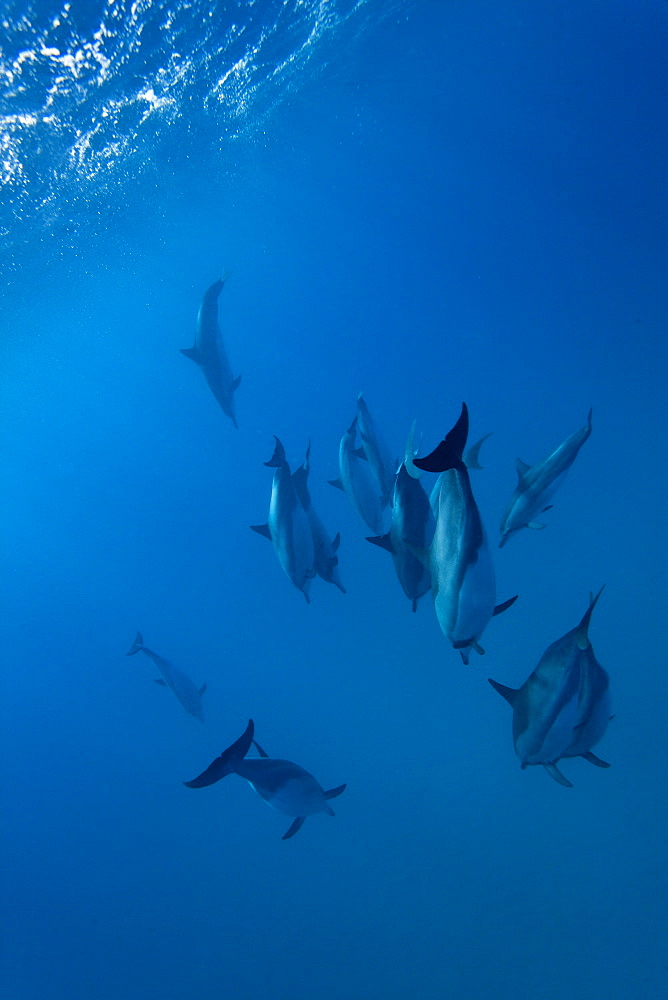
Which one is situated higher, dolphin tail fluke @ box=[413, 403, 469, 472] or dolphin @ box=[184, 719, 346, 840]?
dolphin tail fluke @ box=[413, 403, 469, 472]

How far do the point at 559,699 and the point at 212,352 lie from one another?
478 cm

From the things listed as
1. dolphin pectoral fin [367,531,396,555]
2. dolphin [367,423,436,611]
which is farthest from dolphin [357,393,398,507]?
dolphin pectoral fin [367,531,396,555]

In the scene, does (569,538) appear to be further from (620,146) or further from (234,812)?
(620,146)

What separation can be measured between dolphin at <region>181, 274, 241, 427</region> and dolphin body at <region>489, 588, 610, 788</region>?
4426 millimetres

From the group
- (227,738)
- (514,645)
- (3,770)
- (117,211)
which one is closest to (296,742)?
(227,738)

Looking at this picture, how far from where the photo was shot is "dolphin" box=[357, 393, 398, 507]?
4.56m

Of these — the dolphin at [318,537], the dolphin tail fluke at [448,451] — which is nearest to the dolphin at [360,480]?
the dolphin at [318,537]

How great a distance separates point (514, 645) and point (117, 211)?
1633 centimetres

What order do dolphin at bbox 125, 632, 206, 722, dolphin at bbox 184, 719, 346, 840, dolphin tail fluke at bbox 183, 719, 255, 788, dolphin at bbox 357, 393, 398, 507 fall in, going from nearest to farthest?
dolphin tail fluke at bbox 183, 719, 255, 788
dolphin at bbox 184, 719, 346, 840
dolphin at bbox 357, 393, 398, 507
dolphin at bbox 125, 632, 206, 722

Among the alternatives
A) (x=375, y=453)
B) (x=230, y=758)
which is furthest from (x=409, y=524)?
(x=230, y=758)

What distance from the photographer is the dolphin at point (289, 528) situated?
391 centimetres

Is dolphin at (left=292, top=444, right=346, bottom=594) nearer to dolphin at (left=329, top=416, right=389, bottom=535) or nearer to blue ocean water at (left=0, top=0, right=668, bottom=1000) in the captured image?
dolphin at (left=329, top=416, right=389, bottom=535)

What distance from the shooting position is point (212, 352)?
5.98 meters

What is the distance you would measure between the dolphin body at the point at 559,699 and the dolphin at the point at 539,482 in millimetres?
1270
